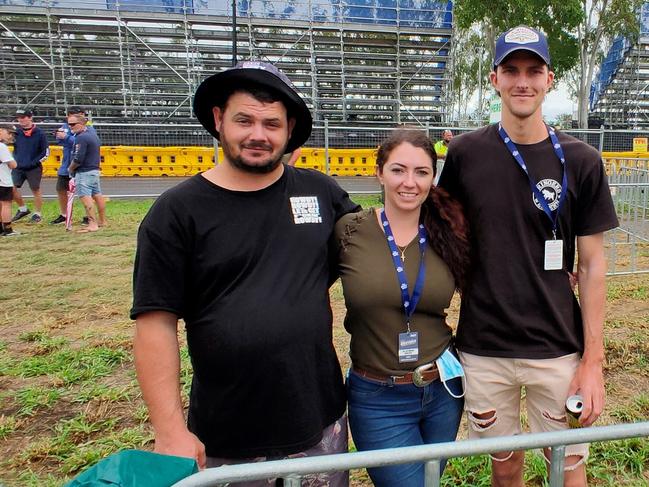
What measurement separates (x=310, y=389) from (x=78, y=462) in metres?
1.86

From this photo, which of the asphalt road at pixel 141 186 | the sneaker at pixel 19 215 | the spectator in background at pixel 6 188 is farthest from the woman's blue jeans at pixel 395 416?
the asphalt road at pixel 141 186

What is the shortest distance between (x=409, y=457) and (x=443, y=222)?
41.0 inches

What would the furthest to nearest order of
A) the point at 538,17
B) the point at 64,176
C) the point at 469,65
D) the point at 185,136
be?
the point at 469,65, the point at 538,17, the point at 185,136, the point at 64,176

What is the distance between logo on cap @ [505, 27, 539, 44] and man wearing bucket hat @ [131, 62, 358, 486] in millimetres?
859

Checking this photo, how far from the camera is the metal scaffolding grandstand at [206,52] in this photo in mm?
21531

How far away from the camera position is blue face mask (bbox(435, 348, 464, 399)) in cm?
195

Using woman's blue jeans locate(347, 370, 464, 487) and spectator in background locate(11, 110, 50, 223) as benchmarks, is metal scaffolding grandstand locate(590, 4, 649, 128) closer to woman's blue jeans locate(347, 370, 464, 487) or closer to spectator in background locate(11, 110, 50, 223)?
spectator in background locate(11, 110, 50, 223)

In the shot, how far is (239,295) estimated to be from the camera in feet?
5.29

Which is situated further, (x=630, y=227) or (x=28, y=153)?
(x=28, y=153)

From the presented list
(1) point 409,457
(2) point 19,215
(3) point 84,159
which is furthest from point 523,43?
(2) point 19,215

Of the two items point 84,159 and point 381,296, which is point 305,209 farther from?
point 84,159

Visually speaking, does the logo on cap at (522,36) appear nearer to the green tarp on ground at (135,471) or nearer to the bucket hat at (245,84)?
the bucket hat at (245,84)

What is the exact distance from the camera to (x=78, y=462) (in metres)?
2.85

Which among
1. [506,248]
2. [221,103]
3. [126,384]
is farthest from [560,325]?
[126,384]
